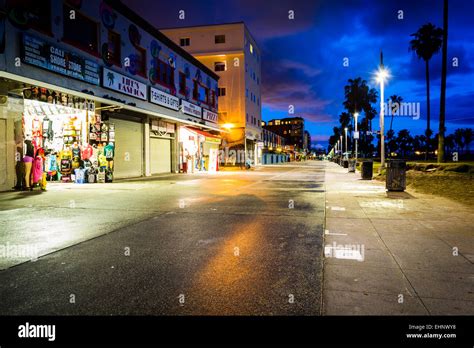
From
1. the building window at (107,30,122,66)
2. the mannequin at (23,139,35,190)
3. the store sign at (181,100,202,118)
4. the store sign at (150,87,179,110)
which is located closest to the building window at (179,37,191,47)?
the store sign at (181,100,202,118)

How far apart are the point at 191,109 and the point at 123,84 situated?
9836 millimetres

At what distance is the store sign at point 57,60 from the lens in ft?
39.9

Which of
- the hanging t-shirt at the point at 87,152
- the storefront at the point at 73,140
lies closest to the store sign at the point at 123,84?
the storefront at the point at 73,140

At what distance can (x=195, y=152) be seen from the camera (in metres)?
29.6

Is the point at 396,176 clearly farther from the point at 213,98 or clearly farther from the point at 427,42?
the point at 427,42

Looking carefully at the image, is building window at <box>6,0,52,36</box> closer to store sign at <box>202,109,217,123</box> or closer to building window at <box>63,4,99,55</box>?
building window at <box>63,4,99,55</box>

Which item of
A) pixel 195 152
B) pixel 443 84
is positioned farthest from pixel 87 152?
pixel 443 84

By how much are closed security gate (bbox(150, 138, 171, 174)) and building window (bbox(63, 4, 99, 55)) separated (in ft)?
27.9

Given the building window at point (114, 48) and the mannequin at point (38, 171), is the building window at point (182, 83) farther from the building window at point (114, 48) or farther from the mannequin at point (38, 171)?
the mannequin at point (38, 171)

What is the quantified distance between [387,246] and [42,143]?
1747cm

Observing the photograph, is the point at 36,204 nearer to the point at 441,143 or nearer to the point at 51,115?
the point at 51,115

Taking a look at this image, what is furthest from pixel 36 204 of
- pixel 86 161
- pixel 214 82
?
pixel 214 82
